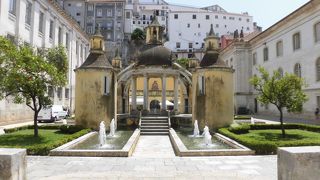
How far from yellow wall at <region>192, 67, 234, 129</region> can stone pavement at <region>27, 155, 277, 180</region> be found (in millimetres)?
8405

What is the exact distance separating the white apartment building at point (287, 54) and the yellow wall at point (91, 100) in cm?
1618

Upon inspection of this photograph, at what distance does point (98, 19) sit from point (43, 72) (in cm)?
6769

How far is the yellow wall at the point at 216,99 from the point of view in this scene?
20578 mm

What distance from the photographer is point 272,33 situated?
44094 mm

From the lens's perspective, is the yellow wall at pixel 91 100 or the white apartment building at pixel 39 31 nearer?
the yellow wall at pixel 91 100

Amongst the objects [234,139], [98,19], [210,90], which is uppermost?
[98,19]

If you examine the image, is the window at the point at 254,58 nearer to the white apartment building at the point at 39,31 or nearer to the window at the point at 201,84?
the white apartment building at the point at 39,31

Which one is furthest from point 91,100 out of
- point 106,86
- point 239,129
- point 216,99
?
point 239,129

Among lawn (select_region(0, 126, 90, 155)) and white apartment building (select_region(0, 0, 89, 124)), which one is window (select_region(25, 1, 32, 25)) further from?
lawn (select_region(0, 126, 90, 155))

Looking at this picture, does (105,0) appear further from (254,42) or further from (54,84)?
(54,84)

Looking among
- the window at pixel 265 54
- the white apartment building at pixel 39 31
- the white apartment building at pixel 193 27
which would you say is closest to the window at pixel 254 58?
the window at pixel 265 54

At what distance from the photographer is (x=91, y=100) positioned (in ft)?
68.8

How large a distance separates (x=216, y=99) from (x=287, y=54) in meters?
23.3

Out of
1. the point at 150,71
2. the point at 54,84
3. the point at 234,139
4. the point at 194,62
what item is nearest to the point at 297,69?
the point at 194,62
